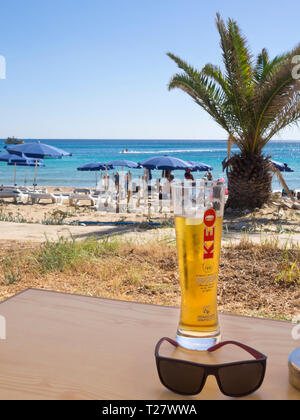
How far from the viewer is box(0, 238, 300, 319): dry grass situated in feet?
11.3

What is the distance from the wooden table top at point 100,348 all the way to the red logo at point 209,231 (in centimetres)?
22

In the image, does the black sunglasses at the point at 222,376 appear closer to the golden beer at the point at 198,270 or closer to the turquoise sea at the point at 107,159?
the golden beer at the point at 198,270

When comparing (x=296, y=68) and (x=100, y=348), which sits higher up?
(x=296, y=68)

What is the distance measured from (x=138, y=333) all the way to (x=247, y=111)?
921 centimetres

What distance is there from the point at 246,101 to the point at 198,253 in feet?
30.0

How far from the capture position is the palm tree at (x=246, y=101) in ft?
29.5

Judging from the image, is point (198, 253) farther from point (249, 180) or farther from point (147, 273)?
point (249, 180)

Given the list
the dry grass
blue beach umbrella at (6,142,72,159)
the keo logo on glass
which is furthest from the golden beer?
blue beach umbrella at (6,142,72,159)

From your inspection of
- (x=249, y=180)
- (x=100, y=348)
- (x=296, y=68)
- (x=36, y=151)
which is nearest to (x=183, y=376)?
(x=100, y=348)

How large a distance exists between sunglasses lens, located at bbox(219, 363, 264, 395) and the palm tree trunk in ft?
32.2

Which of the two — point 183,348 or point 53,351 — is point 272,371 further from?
point 53,351

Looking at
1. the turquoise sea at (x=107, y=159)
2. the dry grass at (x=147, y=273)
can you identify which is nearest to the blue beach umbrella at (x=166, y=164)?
the turquoise sea at (x=107, y=159)

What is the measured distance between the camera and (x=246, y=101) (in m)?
9.37
